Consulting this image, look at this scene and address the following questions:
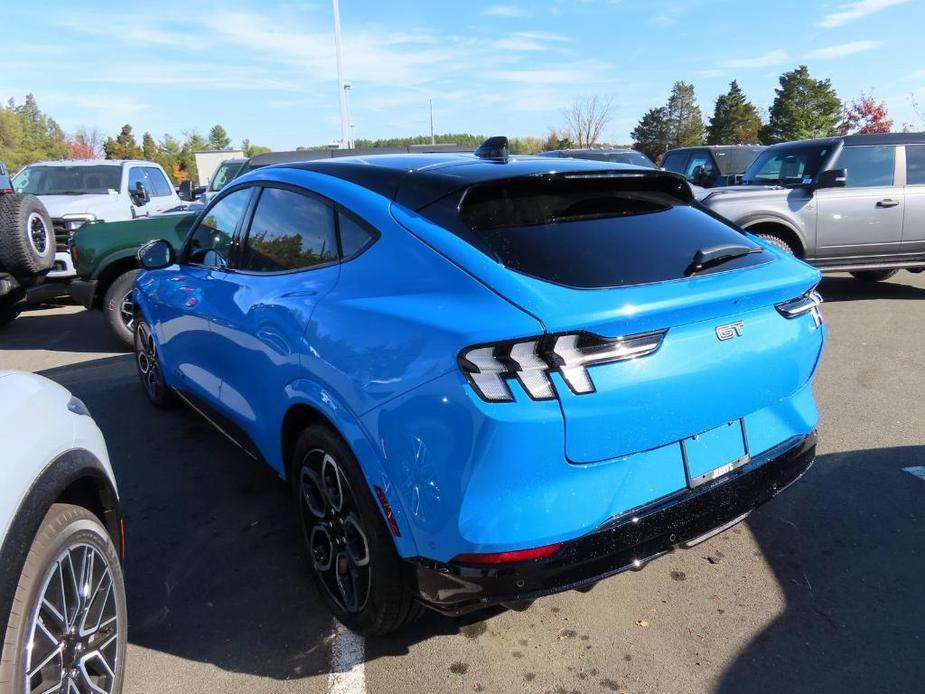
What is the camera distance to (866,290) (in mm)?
9414

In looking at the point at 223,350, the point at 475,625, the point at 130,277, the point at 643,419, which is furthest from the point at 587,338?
the point at 130,277

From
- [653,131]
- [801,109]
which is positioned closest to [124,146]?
[653,131]

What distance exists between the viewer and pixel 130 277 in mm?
6914

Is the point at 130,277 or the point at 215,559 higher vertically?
the point at 130,277

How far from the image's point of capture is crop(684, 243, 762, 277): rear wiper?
2412 mm

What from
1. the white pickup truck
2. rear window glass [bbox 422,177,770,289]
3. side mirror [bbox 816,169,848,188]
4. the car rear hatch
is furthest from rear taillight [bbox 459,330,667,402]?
the white pickup truck

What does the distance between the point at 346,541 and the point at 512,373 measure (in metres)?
1.08

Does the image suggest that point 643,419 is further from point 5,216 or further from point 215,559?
point 5,216

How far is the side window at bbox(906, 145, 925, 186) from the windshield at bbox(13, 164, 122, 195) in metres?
11.0

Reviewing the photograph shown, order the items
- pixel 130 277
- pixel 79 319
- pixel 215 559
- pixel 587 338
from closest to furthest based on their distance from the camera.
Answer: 1. pixel 587 338
2. pixel 215 559
3. pixel 130 277
4. pixel 79 319

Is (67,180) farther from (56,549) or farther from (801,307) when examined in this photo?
(801,307)

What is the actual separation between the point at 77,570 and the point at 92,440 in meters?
0.48

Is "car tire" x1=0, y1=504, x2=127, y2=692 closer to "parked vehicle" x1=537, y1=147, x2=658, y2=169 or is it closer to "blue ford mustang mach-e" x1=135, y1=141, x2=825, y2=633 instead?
"blue ford mustang mach-e" x1=135, y1=141, x2=825, y2=633

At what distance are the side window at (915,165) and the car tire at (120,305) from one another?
891cm
